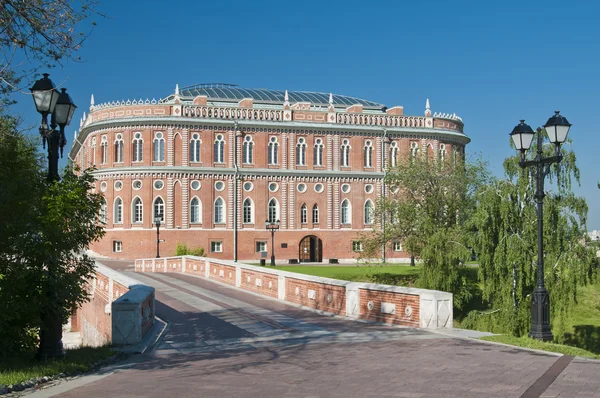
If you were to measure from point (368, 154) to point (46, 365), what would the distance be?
54776mm

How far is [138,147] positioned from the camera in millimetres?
60031

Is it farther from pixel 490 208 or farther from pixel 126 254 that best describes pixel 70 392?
pixel 126 254

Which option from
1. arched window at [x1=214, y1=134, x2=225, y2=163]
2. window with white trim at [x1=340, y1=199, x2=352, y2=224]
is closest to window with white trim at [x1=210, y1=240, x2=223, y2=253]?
arched window at [x1=214, y1=134, x2=225, y2=163]

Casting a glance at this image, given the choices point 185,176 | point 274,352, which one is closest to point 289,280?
point 274,352

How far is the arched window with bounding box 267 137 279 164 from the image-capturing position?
62.2 meters

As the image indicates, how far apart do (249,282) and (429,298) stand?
13.6m

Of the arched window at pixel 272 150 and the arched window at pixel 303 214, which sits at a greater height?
the arched window at pixel 272 150

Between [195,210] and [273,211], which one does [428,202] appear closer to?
[273,211]

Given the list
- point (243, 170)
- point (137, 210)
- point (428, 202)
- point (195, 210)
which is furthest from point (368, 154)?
point (428, 202)

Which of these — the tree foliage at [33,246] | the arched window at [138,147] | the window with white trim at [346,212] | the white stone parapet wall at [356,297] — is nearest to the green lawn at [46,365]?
the tree foliage at [33,246]

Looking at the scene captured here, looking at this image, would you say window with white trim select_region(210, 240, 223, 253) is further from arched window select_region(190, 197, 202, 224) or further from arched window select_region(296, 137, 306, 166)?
arched window select_region(296, 137, 306, 166)

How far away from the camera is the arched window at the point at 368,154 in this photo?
212 feet

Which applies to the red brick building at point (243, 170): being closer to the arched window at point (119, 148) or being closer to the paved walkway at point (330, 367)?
the arched window at point (119, 148)

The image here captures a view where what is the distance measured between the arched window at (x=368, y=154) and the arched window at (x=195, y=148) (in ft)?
50.7
